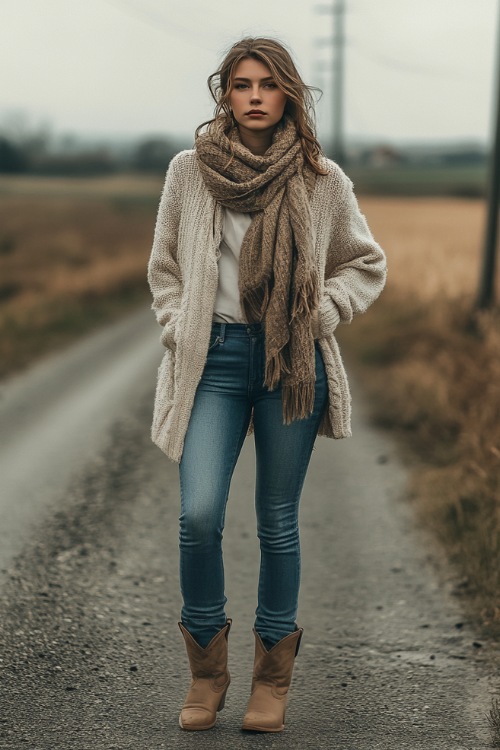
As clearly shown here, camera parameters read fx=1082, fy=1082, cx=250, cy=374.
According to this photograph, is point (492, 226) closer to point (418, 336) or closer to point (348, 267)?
point (418, 336)

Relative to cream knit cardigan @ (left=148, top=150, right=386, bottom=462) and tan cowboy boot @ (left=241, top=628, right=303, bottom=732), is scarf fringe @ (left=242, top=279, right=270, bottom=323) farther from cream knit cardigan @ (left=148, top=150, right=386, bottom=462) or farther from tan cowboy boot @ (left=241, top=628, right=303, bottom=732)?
tan cowboy boot @ (left=241, top=628, right=303, bottom=732)

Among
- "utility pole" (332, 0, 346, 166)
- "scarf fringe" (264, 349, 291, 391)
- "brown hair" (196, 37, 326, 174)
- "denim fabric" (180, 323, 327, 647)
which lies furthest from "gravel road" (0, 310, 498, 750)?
"utility pole" (332, 0, 346, 166)

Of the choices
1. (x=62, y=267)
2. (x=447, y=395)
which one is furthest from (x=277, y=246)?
(x=62, y=267)

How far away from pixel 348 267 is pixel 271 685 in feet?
4.15

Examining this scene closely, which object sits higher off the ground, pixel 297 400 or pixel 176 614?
pixel 297 400

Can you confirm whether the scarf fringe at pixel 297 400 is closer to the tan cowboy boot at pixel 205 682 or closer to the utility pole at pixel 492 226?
the tan cowboy boot at pixel 205 682

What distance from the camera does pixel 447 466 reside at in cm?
688

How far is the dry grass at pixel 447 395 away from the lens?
16.8 ft

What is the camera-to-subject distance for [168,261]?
3174mm

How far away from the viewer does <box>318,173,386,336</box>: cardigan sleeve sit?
3.14 metres

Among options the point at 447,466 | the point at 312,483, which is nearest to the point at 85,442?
the point at 312,483

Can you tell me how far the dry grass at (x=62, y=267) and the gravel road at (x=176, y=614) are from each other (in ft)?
18.1

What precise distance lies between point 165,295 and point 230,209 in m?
0.33

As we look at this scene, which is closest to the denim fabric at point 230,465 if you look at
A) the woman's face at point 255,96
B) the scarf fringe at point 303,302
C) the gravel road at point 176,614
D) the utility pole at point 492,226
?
the scarf fringe at point 303,302
